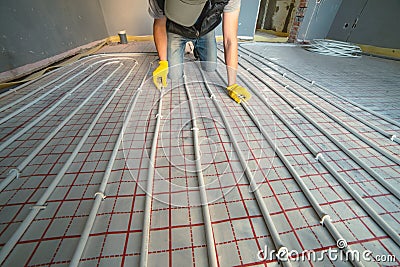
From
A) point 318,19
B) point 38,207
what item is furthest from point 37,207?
point 318,19

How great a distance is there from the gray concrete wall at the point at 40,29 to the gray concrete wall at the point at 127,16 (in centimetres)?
37

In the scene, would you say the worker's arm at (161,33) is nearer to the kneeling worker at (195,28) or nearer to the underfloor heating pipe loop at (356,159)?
the kneeling worker at (195,28)

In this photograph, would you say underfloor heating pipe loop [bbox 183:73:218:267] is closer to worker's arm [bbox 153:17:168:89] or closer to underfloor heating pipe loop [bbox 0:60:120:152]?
worker's arm [bbox 153:17:168:89]

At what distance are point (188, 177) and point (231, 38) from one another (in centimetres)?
94

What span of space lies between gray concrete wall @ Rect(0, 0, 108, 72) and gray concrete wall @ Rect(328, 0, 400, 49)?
382cm

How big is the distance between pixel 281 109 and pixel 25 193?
4.13 ft

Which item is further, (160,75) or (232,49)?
(160,75)

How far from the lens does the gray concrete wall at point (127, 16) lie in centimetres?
275

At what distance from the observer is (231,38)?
1.14m

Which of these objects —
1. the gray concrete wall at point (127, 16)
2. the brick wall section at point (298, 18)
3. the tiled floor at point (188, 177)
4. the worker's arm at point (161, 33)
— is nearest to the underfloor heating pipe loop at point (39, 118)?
the tiled floor at point (188, 177)

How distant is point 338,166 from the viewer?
74 centimetres

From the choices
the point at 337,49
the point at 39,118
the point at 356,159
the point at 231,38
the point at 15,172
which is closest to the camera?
the point at 15,172

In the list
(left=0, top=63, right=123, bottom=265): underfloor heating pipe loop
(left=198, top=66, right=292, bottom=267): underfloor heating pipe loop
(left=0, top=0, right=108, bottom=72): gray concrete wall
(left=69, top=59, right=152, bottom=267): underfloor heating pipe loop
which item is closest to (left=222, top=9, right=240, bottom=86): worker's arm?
(left=198, top=66, right=292, bottom=267): underfloor heating pipe loop

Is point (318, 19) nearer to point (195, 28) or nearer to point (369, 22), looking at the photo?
point (369, 22)
